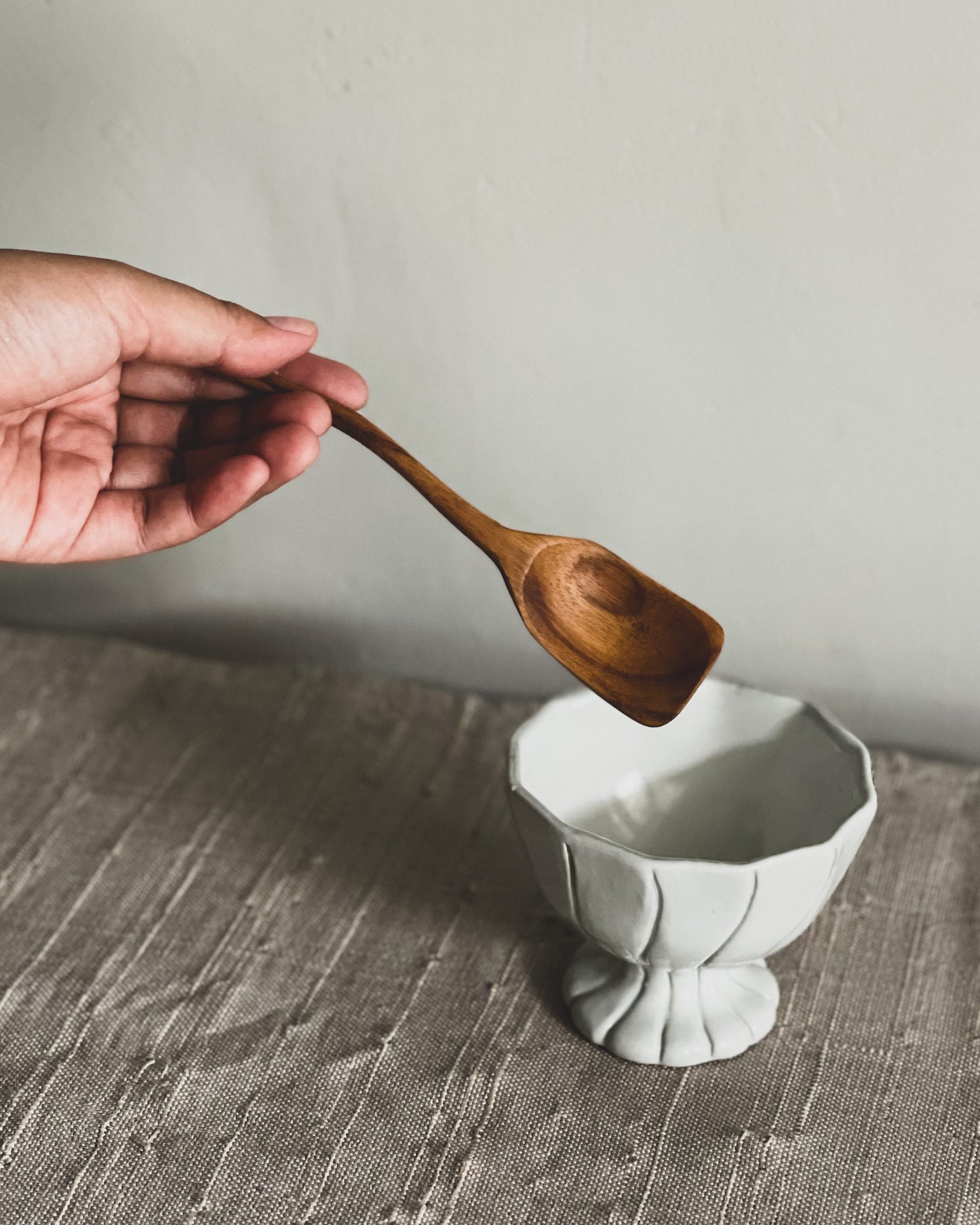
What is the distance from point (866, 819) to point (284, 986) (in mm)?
321

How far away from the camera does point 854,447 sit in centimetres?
78

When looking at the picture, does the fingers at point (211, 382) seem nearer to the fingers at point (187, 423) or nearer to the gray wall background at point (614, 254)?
the fingers at point (187, 423)

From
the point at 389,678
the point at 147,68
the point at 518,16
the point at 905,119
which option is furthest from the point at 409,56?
the point at 389,678

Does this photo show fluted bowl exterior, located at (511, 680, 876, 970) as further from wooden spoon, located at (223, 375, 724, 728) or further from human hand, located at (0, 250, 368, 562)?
human hand, located at (0, 250, 368, 562)

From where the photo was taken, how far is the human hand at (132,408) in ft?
2.03

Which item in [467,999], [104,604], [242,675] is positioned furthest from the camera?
[104,604]

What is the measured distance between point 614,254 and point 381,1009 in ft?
1.53

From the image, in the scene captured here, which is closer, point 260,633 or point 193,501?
point 193,501

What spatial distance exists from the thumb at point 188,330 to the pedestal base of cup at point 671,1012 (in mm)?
373

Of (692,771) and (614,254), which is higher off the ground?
(614,254)

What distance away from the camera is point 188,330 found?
634 millimetres

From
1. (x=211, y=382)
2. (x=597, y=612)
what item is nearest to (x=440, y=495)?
(x=597, y=612)

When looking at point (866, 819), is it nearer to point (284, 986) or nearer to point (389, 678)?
point (284, 986)

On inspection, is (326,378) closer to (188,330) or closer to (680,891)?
(188,330)
